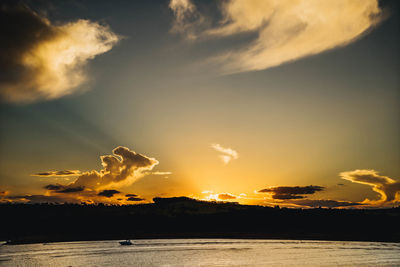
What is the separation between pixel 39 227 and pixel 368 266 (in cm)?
16101

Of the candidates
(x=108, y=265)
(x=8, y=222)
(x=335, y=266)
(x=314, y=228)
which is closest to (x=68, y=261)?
(x=108, y=265)

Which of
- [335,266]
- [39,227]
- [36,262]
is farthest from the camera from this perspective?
[39,227]

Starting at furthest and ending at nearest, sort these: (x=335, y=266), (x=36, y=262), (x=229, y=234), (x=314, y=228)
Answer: (x=314, y=228) → (x=229, y=234) → (x=36, y=262) → (x=335, y=266)

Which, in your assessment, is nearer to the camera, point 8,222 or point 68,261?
point 68,261

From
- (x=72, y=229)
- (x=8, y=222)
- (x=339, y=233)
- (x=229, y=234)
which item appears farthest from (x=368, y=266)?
(x=8, y=222)

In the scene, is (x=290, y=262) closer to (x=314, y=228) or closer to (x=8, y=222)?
(x=314, y=228)

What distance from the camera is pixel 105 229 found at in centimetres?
17538

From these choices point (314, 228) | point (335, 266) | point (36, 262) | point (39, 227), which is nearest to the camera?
point (335, 266)

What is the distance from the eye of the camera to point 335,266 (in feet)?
211

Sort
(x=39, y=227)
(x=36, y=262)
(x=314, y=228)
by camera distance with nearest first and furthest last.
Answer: (x=36, y=262) → (x=39, y=227) → (x=314, y=228)

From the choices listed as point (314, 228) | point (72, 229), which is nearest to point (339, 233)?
point (314, 228)

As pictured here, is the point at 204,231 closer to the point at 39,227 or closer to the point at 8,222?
the point at 39,227

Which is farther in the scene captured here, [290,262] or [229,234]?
[229,234]

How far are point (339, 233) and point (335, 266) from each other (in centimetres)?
13829
